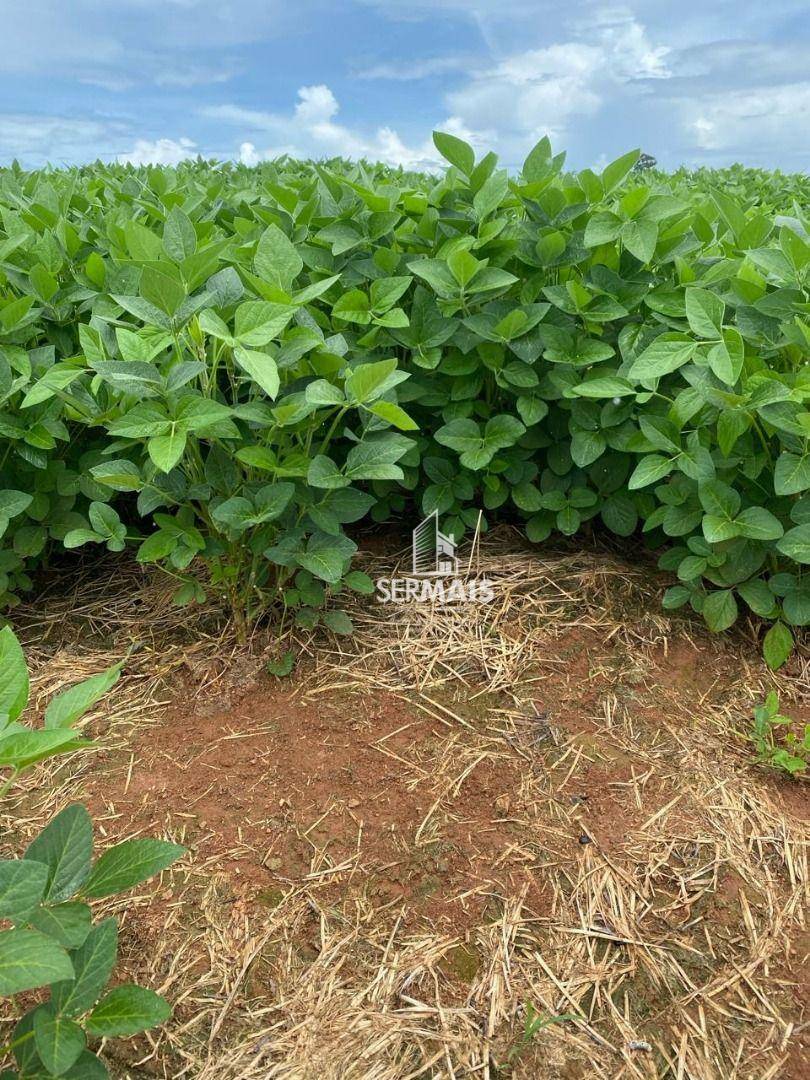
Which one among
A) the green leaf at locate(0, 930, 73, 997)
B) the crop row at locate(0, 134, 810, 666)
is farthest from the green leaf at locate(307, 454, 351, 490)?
the green leaf at locate(0, 930, 73, 997)

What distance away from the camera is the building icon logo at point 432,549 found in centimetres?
256

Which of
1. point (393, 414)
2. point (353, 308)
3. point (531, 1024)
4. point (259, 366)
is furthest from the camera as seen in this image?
point (353, 308)

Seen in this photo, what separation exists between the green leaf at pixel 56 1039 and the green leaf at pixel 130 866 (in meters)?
0.17

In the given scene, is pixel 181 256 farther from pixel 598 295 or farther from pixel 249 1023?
pixel 249 1023

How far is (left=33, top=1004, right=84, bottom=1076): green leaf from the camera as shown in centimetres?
110

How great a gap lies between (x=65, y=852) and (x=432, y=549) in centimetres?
157

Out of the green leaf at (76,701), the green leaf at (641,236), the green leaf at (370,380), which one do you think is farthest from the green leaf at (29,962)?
the green leaf at (641,236)

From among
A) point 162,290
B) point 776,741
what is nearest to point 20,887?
point 162,290

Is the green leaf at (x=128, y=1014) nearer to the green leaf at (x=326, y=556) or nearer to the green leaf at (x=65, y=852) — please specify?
the green leaf at (x=65, y=852)

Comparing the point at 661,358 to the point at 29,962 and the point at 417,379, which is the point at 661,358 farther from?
the point at 29,962

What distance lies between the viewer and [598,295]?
7.53ft

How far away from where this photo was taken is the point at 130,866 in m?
1.25

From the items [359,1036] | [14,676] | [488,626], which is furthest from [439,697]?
[14,676]

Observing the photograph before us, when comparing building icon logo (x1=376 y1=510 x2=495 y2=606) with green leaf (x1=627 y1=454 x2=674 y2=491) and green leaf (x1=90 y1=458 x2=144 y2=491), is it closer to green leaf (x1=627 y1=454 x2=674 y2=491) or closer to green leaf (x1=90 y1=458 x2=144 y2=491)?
green leaf (x1=627 y1=454 x2=674 y2=491)
